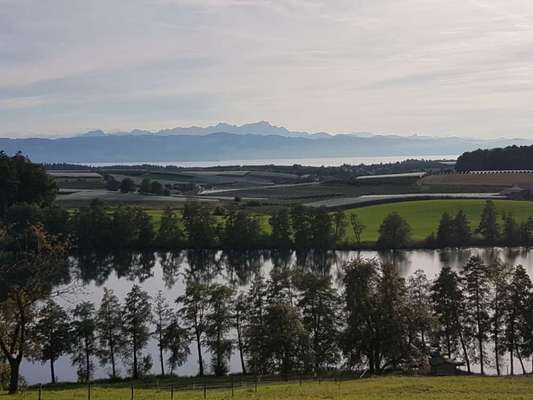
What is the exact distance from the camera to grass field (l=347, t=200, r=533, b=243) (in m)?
105

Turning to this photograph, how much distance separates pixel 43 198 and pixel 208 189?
8234 cm

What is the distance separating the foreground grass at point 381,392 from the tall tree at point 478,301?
12951 millimetres

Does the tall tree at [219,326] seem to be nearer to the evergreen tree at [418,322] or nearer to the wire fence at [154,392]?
the wire fence at [154,392]

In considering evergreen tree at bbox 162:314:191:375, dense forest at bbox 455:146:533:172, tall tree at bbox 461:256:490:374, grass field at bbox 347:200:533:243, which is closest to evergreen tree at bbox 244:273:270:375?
evergreen tree at bbox 162:314:191:375

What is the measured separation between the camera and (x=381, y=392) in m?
26.7

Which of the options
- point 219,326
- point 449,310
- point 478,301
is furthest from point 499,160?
point 219,326

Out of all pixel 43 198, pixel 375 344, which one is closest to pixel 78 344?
pixel 375 344

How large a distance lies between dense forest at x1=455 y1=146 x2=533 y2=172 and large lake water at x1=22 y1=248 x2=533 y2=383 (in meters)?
97.2

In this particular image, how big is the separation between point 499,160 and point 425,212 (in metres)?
78.4

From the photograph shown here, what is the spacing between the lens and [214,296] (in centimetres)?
4597

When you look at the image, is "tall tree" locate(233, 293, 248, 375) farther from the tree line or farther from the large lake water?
the tree line

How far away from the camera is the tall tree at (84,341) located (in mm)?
45094

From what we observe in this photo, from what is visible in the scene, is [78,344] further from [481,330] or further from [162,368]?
[481,330]

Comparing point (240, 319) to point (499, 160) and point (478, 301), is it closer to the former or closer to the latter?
point (478, 301)
